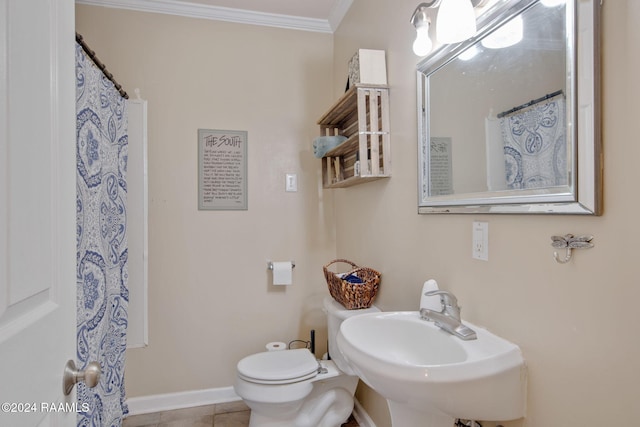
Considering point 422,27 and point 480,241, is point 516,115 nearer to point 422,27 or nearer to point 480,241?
point 480,241

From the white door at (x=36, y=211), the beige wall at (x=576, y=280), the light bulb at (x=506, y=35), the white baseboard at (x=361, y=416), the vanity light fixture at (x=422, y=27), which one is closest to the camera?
the white door at (x=36, y=211)

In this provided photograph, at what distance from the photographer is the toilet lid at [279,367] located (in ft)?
5.61

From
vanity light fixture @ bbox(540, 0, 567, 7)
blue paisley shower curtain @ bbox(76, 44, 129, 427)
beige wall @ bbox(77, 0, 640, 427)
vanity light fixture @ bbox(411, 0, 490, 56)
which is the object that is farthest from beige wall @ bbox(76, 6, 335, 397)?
vanity light fixture @ bbox(540, 0, 567, 7)

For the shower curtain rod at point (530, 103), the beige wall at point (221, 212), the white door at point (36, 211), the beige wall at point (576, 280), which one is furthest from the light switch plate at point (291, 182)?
the white door at point (36, 211)

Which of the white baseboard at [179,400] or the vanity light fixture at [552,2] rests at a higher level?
the vanity light fixture at [552,2]

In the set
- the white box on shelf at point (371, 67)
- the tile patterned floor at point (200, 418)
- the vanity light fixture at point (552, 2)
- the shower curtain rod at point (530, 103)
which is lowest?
the tile patterned floor at point (200, 418)

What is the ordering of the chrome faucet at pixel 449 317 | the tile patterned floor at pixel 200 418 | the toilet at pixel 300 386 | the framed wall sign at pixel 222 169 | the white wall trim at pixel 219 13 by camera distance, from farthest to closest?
the framed wall sign at pixel 222 169 → the white wall trim at pixel 219 13 → the tile patterned floor at pixel 200 418 → the toilet at pixel 300 386 → the chrome faucet at pixel 449 317

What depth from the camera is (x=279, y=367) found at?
1.85 meters

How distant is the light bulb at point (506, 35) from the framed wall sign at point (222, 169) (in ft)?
5.37

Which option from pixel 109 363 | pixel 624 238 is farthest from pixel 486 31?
pixel 109 363

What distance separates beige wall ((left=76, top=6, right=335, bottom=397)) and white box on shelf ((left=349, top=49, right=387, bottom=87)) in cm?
85

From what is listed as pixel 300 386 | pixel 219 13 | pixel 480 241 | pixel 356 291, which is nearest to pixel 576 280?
pixel 480 241

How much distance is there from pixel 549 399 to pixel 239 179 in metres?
1.95

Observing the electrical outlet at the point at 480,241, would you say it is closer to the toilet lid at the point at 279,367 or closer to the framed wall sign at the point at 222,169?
the toilet lid at the point at 279,367
